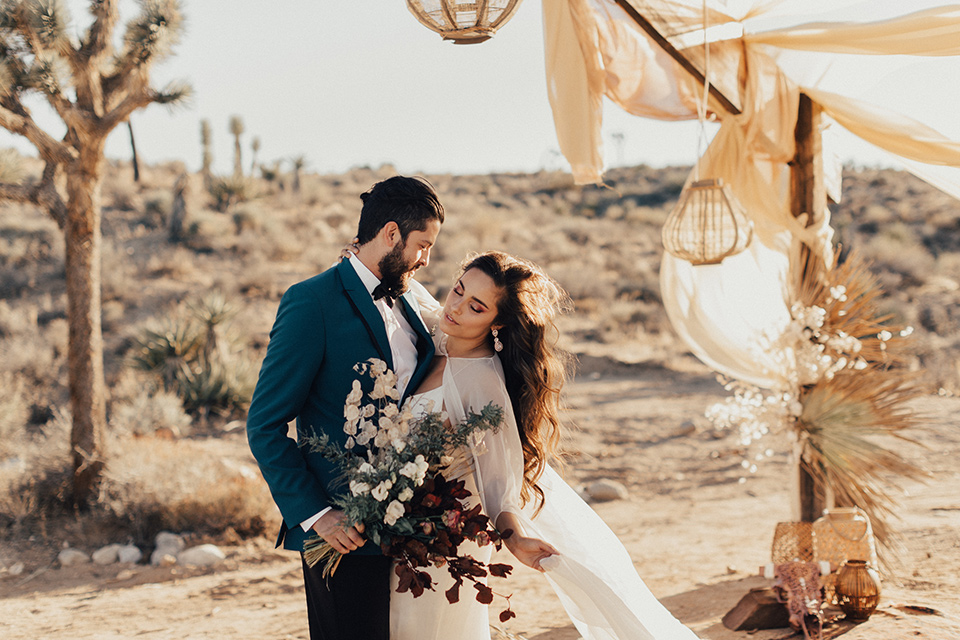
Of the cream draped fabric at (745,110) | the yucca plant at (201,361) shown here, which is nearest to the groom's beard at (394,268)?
the cream draped fabric at (745,110)

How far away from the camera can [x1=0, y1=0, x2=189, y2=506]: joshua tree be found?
6113 mm

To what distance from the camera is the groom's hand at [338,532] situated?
92.9 inches

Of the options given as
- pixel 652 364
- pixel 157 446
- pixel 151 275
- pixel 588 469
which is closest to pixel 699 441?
pixel 588 469

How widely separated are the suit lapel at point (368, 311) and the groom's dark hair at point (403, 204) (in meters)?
0.21

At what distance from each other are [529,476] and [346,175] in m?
30.6

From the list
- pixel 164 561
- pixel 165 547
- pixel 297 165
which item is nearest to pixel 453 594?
pixel 164 561

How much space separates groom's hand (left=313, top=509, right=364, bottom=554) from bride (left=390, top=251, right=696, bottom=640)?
1.16ft

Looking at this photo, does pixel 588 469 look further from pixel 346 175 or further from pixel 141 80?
pixel 346 175

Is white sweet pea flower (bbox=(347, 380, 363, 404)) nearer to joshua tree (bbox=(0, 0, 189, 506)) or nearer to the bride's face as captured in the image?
the bride's face

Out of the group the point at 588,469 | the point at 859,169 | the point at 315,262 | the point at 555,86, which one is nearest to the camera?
the point at 555,86

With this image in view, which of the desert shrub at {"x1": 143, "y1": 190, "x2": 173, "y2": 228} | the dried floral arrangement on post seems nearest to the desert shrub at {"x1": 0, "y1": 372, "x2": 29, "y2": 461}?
the dried floral arrangement on post

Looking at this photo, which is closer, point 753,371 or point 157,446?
point 753,371

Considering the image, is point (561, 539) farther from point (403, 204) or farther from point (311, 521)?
point (403, 204)

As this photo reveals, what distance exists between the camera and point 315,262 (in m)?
17.9
